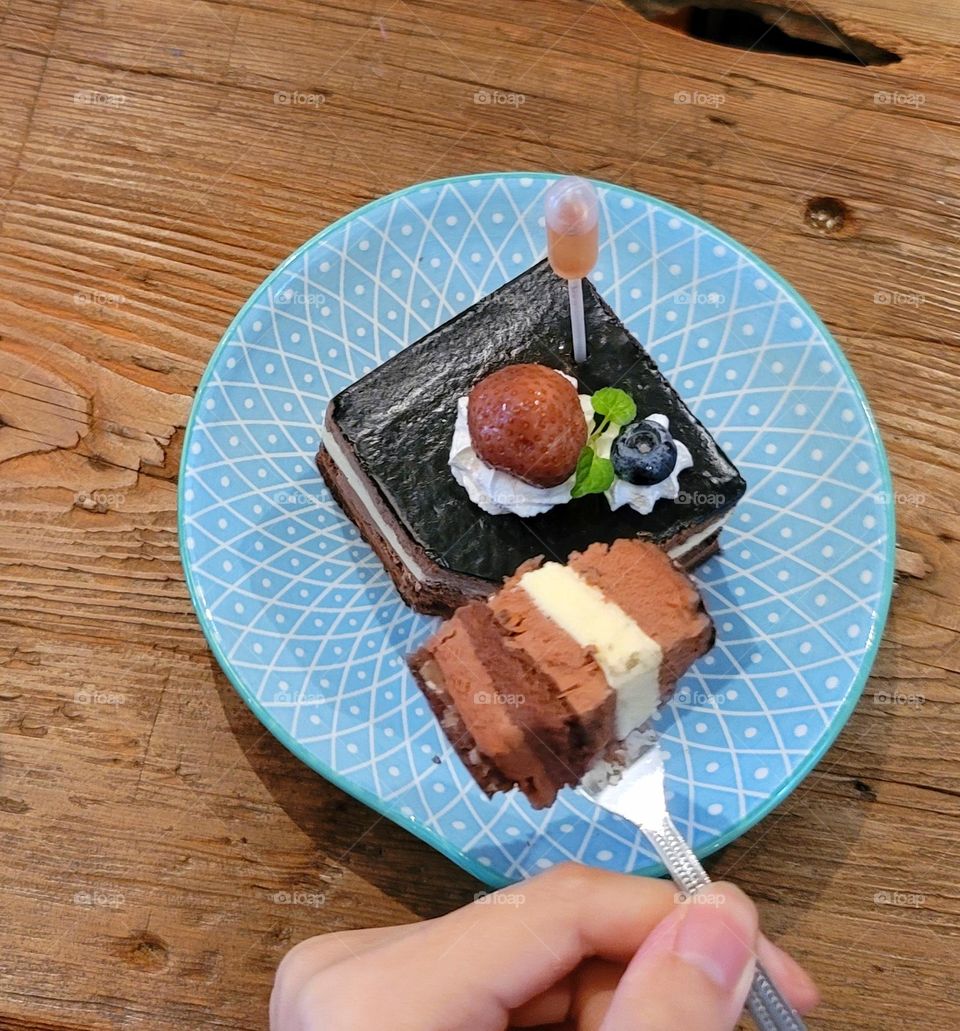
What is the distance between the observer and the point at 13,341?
9.46 ft

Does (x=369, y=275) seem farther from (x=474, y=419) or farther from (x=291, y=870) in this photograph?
(x=291, y=870)

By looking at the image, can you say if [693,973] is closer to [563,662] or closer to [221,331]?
[563,662]

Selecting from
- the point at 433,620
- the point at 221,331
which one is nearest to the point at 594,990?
the point at 433,620

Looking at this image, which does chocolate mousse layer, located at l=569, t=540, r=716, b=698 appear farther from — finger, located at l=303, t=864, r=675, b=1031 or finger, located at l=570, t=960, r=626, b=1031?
finger, located at l=570, t=960, r=626, b=1031

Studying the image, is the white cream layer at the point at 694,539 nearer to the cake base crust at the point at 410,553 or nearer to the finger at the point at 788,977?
the cake base crust at the point at 410,553

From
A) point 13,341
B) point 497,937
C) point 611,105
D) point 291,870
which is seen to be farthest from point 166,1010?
point 611,105

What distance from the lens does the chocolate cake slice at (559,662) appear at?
2096mm

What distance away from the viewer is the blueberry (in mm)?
2309

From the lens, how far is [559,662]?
83.7 inches

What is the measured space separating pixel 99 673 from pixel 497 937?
1349mm

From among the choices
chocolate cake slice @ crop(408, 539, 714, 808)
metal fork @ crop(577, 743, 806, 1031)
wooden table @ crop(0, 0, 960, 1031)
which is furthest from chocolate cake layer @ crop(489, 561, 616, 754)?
wooden table @ crop(0, 0, 960, 1031)

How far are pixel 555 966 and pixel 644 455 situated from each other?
3.68 ft

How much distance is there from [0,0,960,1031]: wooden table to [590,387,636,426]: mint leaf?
914mm

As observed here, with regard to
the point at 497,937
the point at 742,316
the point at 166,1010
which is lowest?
the point at 166,1010
